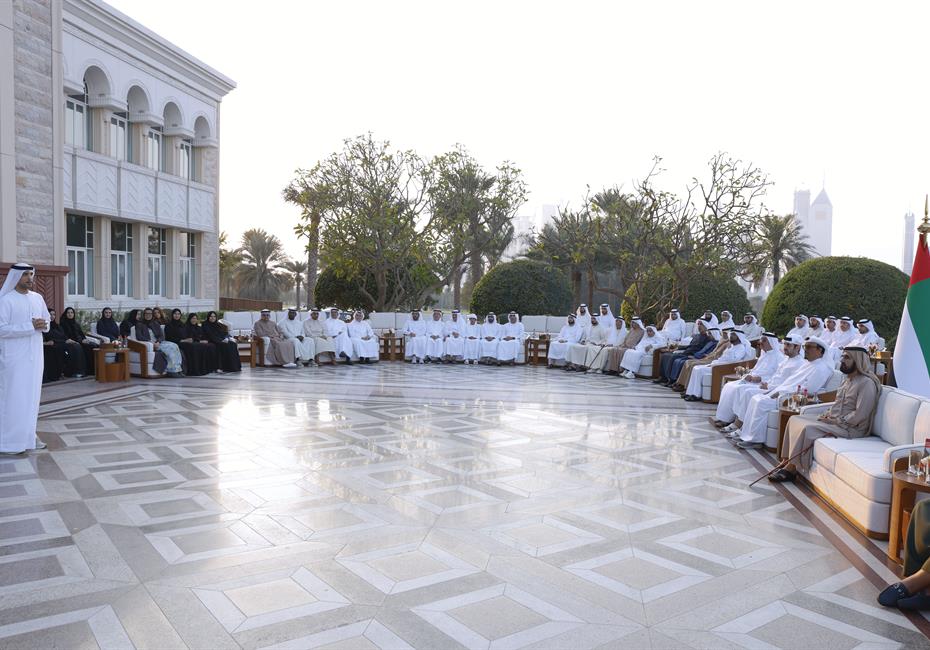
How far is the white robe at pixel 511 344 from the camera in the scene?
1608 centimetres

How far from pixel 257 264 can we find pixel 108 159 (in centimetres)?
1396

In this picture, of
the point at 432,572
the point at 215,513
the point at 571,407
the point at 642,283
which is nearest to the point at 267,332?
the point at 571,407

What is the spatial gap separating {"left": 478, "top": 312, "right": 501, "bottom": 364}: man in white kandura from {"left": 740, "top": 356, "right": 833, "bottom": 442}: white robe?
8.92 meters

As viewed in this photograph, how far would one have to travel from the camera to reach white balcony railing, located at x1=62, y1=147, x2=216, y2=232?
16.9m

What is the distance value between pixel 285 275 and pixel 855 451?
96.1 ft

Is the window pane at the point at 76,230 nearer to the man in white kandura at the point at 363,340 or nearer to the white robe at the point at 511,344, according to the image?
the man in white kandura at the point at 363,340

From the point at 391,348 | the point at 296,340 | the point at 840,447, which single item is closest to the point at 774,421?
the point at 840,447

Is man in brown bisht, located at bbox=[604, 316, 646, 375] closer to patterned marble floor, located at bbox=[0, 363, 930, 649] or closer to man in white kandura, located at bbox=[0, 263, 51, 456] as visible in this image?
patterned marble floor, located at bbox=[0, 363, 930, 649]

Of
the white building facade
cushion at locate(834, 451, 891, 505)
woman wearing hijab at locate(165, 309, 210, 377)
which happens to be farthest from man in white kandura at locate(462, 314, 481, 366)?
→ cushion at locate(834, 451, 891, 505)

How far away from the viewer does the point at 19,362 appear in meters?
6.60

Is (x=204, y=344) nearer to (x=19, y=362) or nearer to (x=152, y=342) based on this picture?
(x=152, y=342)

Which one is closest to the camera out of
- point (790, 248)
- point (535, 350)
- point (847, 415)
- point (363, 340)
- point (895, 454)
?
point (895, 454)

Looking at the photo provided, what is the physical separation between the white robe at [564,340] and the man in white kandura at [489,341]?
1.23 meters

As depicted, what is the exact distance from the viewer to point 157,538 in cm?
440
